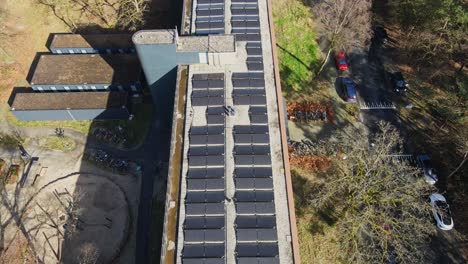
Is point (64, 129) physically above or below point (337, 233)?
above

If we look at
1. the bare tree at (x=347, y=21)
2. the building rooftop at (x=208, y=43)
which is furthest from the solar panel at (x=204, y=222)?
the bare tree at (x=347, y=21)

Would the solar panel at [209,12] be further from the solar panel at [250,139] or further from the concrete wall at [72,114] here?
the solar panel at [250,139]

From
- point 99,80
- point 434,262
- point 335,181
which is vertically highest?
point 99,80

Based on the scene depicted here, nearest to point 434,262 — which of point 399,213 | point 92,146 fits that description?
point 399,213

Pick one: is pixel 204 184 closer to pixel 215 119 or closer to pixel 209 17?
pixel 215 119

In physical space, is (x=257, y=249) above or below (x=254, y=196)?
below

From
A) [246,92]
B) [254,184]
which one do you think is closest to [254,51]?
[246,92]

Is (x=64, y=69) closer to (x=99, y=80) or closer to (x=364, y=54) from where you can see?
(x=99, y=80)
